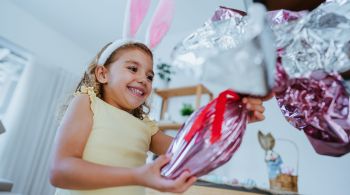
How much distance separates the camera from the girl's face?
68 centimetres

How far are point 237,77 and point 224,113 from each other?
0.08 m

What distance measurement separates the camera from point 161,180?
1.12ft

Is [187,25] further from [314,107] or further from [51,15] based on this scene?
[314,107]

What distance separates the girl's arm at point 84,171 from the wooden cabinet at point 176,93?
1.33 meters

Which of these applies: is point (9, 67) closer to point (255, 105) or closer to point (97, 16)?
point (97, 16)

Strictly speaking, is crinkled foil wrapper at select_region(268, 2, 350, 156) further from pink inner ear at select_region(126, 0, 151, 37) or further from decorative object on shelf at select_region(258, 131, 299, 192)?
decorative object on shelf at select_region(258, 131, 299, 192)

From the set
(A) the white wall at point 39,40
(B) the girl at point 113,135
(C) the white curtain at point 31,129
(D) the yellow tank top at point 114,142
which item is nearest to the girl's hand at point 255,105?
(B) the girl at point 113,135

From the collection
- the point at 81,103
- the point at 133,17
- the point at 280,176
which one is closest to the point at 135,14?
the point at 133,17

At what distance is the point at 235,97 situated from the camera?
370 millimetres

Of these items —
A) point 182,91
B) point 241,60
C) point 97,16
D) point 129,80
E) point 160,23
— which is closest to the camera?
point 241,60

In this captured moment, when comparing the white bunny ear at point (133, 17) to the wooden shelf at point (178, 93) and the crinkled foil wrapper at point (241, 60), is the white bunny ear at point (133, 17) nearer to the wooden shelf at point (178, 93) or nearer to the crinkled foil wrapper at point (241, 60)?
the crinkled foil wrapper at point (241, 60)

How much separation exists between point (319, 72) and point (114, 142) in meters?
0.42

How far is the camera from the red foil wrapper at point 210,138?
0.35 metres

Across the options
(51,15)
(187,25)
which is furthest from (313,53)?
(51,15)
